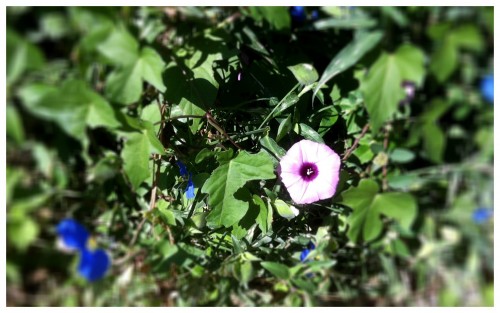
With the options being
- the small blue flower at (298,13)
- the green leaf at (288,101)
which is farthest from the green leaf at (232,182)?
the small blue flower at (298,13)

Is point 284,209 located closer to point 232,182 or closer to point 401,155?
point 232,182

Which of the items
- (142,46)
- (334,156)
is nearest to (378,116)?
(334,156)

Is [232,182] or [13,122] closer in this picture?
[13,122]

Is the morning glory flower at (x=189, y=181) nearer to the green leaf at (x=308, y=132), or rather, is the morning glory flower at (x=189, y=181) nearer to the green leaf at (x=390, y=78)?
the green leaf at (x=308, y=132)

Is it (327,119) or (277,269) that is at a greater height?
(327,119)

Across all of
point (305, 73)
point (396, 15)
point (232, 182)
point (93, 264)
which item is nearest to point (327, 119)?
point (305, 73)
